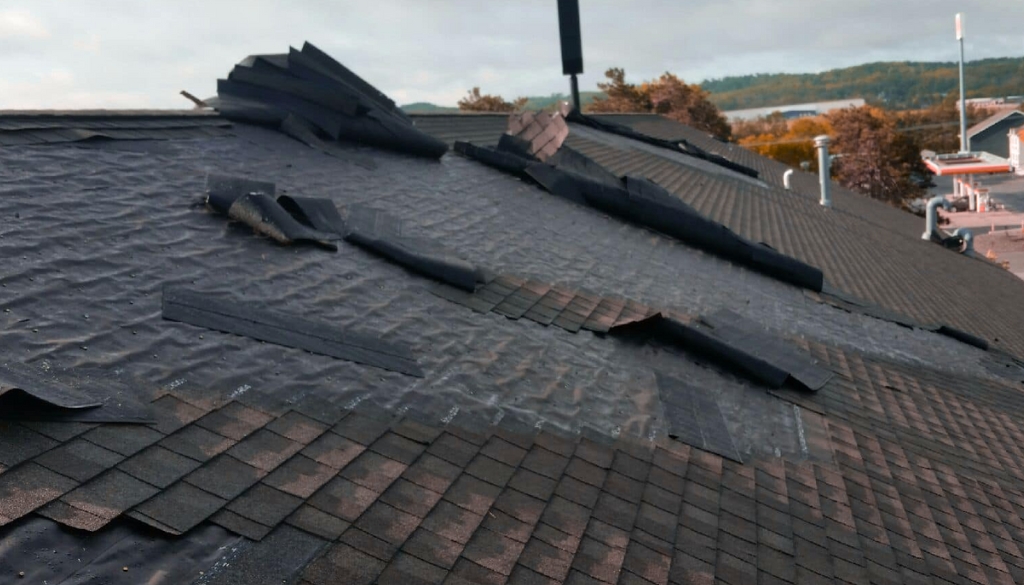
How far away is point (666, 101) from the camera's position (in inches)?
2383

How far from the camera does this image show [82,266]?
5.93 metres

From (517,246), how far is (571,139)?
1005 cm

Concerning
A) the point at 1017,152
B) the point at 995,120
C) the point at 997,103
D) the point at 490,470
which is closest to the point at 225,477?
the point at 490,470

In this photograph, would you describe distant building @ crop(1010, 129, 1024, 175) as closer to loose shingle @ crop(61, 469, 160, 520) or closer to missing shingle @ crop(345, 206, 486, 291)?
missing shingle @ crop(345, 206, 486, 291)

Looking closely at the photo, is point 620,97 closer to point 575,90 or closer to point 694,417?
point 575,90

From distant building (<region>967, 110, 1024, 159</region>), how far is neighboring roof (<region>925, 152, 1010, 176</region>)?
87.9ft

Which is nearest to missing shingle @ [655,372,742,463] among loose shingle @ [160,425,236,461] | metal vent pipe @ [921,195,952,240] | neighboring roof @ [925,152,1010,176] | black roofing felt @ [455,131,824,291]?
loose shingle @ [160,425,236,461]

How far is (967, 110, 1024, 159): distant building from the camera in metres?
87.0

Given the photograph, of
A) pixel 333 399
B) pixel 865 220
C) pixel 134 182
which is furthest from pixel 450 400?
pixel 865 220

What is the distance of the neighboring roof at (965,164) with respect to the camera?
5878 cm

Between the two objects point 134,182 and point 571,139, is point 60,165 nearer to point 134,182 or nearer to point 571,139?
point 134,182

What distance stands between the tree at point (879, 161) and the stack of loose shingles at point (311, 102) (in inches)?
1848

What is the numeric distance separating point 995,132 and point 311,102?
9605cm

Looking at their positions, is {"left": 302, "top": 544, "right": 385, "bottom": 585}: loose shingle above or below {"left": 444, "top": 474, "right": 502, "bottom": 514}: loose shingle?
above
